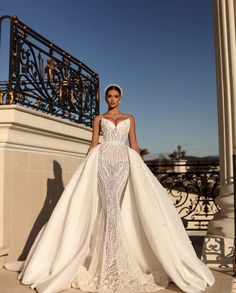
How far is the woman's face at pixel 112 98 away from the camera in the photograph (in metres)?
3.68

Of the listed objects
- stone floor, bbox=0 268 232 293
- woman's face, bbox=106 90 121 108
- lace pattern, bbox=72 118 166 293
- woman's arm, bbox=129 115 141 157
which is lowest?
stone floor, bbox=0 268 232 293

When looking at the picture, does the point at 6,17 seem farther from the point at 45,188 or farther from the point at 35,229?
the point at 35,229

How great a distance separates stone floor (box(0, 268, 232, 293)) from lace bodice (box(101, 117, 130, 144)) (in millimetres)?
1306

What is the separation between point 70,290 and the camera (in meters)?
3.27

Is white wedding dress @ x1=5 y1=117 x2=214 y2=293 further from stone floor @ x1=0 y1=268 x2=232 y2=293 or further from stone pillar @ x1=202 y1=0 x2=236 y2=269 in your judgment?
stone pillar @ x1=202 y1=0 x2=236 y2=269

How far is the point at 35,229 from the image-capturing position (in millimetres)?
4703

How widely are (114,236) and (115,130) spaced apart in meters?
0.92

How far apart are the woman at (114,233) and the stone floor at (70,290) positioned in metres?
0.06

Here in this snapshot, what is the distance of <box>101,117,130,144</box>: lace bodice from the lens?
3.61 metres

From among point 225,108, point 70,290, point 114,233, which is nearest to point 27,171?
point 114,233

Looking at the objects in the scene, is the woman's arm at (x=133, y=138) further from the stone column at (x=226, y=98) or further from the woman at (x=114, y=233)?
the stone column at (x=226, y=98)

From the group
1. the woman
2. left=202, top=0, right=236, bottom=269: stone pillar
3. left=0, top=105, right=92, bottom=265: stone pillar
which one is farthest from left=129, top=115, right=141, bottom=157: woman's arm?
left=202, top=0, right=236, bottom=269: stone pillar

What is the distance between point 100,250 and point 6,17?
2.72 metres

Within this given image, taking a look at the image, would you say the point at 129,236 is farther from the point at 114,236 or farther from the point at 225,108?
the point at 225,108
